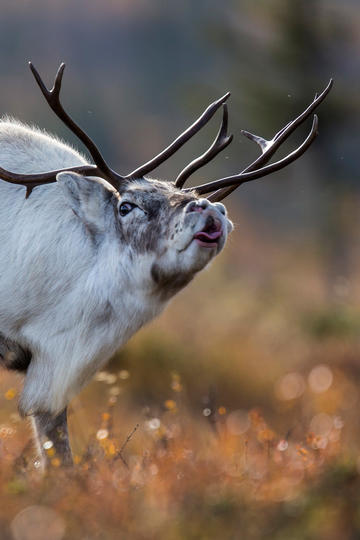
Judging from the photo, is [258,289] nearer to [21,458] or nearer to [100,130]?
[21,458]

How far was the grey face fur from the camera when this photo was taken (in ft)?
14.8

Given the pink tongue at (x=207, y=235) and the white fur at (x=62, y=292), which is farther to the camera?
the white fur at (x=62, y=292)

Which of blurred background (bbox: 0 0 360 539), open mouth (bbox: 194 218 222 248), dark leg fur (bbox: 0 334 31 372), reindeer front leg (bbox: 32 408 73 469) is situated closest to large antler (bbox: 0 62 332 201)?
open mouth (bbox: 194 218 222 248)

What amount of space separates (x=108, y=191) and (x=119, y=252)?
34 cm

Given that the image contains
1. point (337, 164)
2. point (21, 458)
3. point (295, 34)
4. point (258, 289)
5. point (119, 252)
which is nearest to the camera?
point (21, 458)

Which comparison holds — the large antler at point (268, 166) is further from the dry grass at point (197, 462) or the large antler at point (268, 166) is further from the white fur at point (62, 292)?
the dry grass at point (197, 462)

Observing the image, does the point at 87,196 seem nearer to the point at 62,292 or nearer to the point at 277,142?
the point at 62,292

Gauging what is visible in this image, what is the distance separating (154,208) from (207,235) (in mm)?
443

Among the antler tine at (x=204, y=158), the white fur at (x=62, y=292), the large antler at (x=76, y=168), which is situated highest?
the large antler at (x=76, y=168)

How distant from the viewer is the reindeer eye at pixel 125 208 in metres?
4.57

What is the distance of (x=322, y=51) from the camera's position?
17.8 metres

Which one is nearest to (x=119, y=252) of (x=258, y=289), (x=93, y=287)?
(x=93, y=287)

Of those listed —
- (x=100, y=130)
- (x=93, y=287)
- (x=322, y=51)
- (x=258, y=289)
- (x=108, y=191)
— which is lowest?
(x=100, y=130)

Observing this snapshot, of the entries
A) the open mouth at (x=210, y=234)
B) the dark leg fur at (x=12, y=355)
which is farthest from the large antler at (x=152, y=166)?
the dark leg fur at (x=12, y=355)
